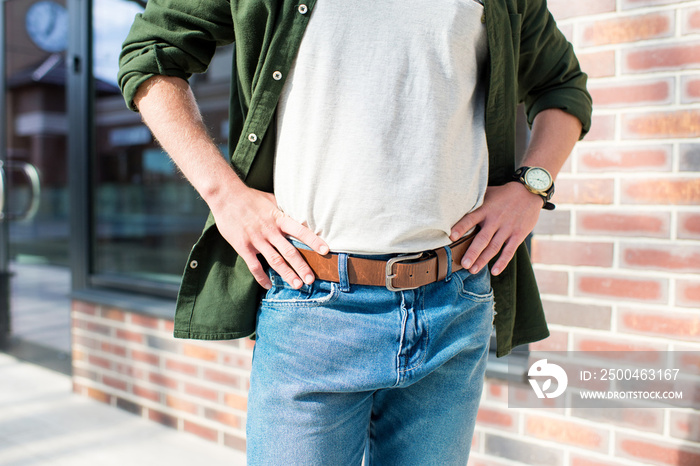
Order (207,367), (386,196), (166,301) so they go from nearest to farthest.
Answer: (386,196) → (207,367) → (166,301)

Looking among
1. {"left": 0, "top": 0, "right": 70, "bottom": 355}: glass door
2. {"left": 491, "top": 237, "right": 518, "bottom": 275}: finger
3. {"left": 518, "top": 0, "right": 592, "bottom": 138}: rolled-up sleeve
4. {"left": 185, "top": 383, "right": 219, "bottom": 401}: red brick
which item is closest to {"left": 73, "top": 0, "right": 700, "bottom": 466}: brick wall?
{"left": 518, "top": 0, "right": 592, "bottom": 138}: rolled-up sleeve

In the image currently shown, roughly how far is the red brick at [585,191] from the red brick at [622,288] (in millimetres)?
246

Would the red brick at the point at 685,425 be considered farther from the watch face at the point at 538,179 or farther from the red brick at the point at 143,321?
the red brick at the point at 143,321

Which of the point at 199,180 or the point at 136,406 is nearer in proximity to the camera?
the point at 199,180

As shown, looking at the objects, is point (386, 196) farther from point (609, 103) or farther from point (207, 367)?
point (207, 367)

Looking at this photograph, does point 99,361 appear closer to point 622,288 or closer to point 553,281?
point 553,281

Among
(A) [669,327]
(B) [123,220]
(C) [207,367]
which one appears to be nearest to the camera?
(A) [669,327]

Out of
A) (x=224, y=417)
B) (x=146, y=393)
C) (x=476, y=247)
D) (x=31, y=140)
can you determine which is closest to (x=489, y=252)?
(x=476, y=247)

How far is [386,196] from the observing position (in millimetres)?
950

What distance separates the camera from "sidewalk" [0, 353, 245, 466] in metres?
2.55

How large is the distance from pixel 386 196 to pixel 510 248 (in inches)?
13.8

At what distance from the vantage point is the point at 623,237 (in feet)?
5.84

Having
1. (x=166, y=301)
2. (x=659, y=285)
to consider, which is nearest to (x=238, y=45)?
(x=659, y=285)

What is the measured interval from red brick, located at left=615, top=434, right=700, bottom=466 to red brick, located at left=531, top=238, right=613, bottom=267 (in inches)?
22.1
